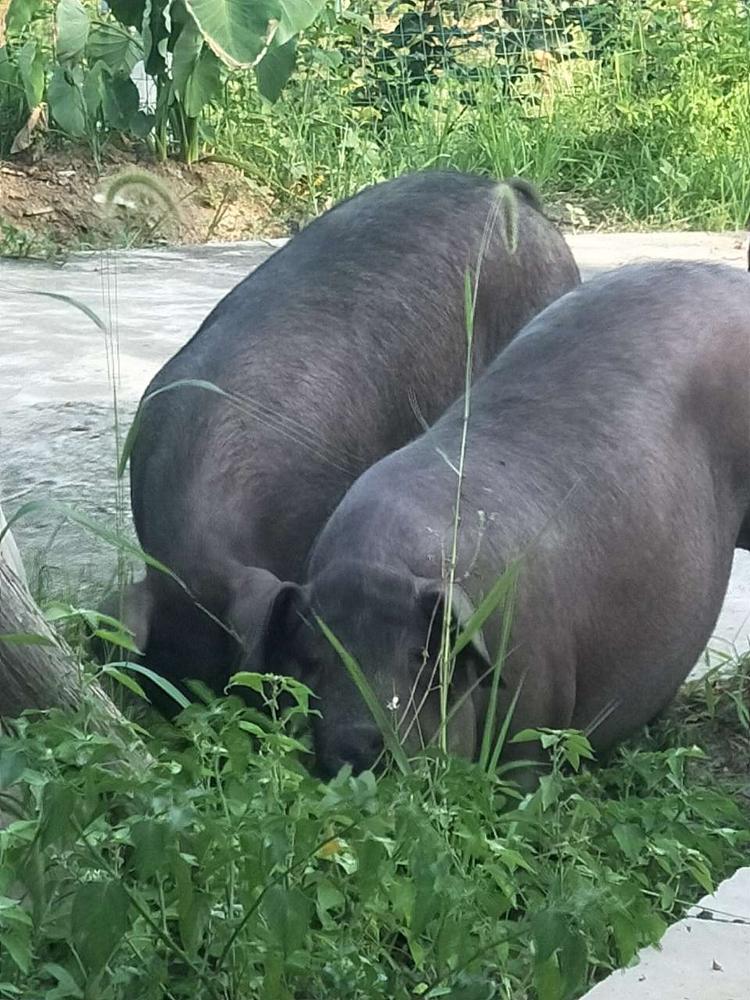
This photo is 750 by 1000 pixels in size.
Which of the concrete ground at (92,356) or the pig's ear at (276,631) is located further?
the concrete ground at (92,356)

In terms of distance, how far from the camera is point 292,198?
26.8ft

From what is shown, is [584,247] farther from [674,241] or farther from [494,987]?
[494,987]

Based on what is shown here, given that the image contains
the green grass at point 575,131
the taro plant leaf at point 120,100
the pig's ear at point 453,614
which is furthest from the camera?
the green grass at point 575,131

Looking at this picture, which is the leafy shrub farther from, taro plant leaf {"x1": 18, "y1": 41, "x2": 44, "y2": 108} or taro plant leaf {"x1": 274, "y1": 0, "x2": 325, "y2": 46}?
taro plant leaf {"x1": 18, "y1": 41, "x2": 44, "y2": 108}

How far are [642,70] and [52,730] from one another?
7.74 meters

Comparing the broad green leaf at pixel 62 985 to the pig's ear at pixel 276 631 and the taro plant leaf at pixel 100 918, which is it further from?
the pig's ear at pixel 276 631

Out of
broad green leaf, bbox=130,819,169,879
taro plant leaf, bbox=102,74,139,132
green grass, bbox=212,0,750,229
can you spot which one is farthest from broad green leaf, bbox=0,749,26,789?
green grass, bbox=212,0,750,229

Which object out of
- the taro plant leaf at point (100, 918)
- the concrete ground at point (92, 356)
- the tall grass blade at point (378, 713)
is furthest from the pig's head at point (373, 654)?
the taro plant leaf at point (100, 918)

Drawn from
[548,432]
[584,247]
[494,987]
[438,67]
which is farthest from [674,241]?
[494,987]

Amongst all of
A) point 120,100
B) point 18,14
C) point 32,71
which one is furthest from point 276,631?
point 32,71

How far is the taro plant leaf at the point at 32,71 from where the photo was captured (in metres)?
7.63

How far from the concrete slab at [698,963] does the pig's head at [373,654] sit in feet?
1.44

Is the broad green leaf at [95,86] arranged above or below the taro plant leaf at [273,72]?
below

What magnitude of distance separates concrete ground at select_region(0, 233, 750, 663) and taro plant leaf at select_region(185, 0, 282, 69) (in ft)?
2.09
